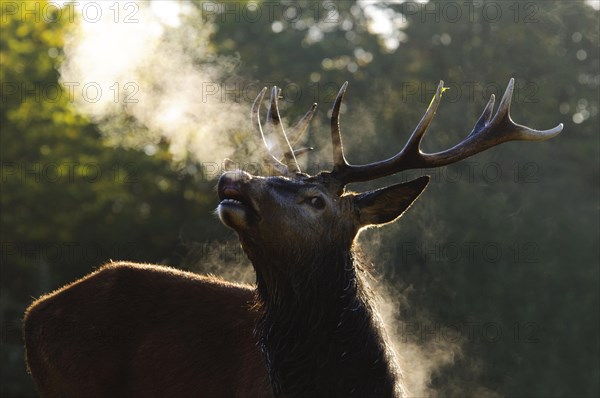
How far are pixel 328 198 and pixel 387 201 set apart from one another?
0.36 metres

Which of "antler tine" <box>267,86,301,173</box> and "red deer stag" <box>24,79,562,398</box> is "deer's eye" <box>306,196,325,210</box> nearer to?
"red deer stag" <box>24,79,562,398</box>

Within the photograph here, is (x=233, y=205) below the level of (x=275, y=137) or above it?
below

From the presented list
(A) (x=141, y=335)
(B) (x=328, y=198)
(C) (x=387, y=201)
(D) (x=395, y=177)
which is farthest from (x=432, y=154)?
(D) (x=395, y=177)

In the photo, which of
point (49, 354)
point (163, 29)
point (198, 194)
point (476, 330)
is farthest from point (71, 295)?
point (198, 194)

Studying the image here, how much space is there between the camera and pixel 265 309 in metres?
5.84

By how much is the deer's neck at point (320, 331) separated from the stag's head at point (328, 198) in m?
0.12

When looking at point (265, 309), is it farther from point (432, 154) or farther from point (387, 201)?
point (432, 154)

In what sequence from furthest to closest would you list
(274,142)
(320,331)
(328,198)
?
(274,142) → (328,198) → (320,331)

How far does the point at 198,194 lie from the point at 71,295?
1900cm

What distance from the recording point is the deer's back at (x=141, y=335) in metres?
6.62

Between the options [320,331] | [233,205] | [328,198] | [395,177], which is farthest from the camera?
[395,177]

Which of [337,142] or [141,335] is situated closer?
[337,142]

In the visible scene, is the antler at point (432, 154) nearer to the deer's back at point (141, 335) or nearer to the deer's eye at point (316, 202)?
the deer's eye at point (316, 202)

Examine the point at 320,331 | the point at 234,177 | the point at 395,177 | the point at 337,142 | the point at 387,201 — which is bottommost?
the point at 395,177
